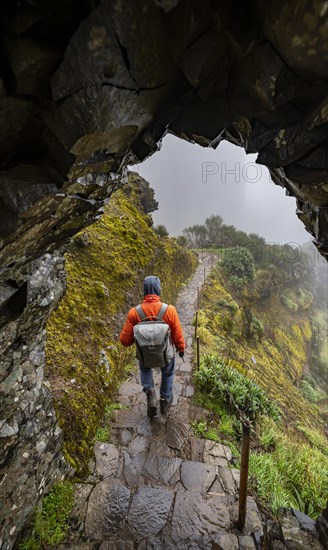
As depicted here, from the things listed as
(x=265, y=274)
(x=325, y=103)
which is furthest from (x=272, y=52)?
(x=265, y=274)

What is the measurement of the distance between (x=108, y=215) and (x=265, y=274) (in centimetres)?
2065

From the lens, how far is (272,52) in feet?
5.48

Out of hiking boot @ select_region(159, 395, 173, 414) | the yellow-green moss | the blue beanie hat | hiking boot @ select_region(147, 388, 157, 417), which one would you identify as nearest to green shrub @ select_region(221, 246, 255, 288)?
the yellow-green moss

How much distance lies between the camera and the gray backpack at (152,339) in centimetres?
445

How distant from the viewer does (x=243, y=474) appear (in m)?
3.27

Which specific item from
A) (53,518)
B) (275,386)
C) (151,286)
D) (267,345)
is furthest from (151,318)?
(267,345)

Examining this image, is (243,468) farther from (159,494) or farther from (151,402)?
(151,402)

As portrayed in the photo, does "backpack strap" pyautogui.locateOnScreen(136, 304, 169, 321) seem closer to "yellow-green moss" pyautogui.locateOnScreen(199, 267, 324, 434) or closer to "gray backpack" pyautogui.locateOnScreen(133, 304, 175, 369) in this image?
"gray backpack" pyautogui.locateOnScreen(133, 304, 175, 369)

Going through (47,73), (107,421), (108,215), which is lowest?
(107,421)

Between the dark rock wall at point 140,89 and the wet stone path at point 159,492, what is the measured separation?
386 cm

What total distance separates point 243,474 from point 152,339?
221 centimetres

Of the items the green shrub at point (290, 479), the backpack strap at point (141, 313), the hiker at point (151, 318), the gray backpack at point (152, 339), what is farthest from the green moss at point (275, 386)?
the backpack strap at point (141, 313)

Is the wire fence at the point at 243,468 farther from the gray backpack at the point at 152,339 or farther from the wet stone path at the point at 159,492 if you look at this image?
the gray backpack at the point at 152,339

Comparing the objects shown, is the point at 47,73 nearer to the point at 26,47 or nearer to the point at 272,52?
the point at 26,47
